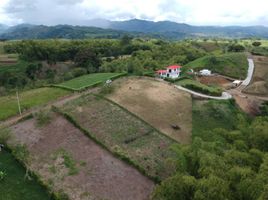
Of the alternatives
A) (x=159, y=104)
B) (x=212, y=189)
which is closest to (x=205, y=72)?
(x=159, y=104)

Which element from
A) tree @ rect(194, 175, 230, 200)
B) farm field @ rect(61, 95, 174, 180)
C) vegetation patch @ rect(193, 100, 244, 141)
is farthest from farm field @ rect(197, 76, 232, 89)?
tree @ rect(194, 175, 230, 200)

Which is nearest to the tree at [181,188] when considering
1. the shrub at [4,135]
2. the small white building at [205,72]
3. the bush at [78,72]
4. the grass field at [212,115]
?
the grass field at [212,115]

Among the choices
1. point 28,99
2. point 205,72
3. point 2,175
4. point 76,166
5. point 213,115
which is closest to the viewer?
point 2,175

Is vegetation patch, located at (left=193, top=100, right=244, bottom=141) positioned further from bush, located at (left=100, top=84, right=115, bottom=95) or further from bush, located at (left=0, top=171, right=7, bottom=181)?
bush, located at (left=0, top=171, right=7, bottom=181)

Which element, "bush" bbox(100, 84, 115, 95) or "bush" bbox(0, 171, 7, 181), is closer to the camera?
"bush" bbox(0, 171, 7, 181)

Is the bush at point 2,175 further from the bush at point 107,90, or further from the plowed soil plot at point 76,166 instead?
the bush at point 107,90

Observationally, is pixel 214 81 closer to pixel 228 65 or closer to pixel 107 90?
pixel 228 65
